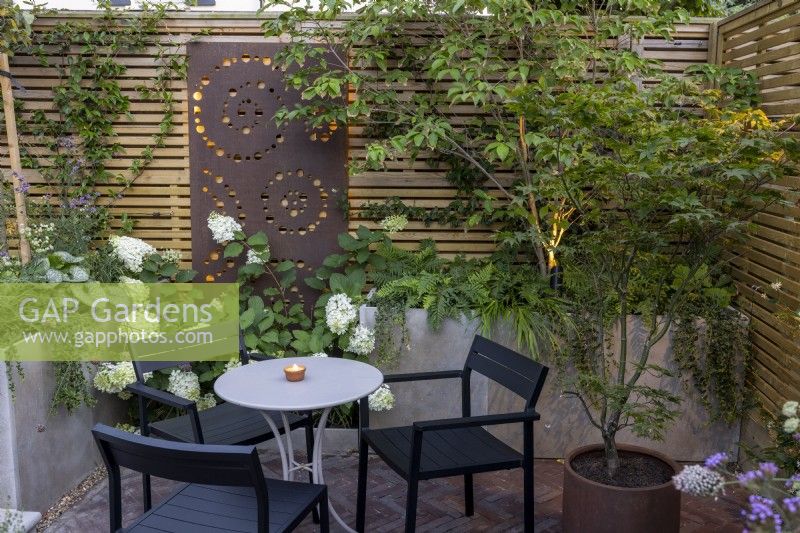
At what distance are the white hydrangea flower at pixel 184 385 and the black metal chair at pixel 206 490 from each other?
1.57 metres

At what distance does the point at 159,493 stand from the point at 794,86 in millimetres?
3942

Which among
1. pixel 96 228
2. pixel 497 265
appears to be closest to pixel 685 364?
pixel 497 265

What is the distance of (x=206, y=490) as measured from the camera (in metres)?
2.75

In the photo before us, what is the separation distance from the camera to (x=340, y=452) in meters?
4.38

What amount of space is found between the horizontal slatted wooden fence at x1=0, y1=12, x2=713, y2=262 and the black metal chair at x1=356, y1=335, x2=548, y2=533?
5.06 ft

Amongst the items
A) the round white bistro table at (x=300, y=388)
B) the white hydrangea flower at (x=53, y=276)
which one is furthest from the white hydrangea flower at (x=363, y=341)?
the white hydrangea flower at (x=53, y=276)

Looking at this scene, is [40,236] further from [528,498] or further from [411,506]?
[528,498]

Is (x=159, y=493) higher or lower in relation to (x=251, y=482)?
lower

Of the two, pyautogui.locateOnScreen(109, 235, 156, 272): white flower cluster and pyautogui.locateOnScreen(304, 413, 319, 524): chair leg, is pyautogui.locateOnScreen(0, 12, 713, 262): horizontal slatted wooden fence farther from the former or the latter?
pyautogui.locateOnScreen(304, 413, 319, 524): chair leg

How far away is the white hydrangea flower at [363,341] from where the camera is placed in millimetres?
4215

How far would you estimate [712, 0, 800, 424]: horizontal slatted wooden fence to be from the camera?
364 cm

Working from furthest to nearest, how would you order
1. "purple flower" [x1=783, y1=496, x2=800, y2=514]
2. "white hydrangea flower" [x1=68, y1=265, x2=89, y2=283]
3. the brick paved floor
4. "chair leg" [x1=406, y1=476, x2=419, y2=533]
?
"white hydrangea flower" [x1=68, y1=265, x2=89, y2=283]
the brick paved floor
"chair leg" [x1=406, y1=476, x2=419, y2=533]
"purple flower" [x1=783, y1=496, x2=800, y2=514]

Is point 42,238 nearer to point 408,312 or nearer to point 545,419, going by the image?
point 408,312

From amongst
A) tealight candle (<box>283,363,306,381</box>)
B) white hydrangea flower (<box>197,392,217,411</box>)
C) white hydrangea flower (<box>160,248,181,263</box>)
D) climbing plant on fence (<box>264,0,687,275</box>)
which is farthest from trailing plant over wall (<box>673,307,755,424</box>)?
white hydrangea flower (<box>160,248,181,263</box>)
